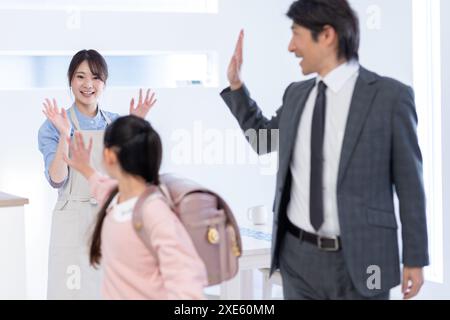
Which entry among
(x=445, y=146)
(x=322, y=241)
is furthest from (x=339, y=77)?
(x=445, y=146)

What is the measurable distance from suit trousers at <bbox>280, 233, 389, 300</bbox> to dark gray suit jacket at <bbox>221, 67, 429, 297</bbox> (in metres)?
0.04

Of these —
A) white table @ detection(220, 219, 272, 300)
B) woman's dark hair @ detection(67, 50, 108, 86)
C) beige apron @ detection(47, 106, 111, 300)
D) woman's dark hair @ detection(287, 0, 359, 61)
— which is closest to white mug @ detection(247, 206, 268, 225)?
white table @ detection(220, 219, 272, 300)

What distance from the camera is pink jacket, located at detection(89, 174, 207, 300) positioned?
1364 mm

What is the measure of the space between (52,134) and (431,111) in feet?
6.61

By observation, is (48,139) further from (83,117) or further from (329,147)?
(329,147)

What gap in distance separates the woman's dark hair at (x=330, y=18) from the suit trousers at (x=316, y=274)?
45cm

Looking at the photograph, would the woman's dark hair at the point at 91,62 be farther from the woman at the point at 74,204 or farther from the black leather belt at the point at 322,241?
the black leather belt at the point at 322,241

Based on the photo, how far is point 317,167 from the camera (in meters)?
1.59

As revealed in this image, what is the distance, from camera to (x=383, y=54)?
3.96m

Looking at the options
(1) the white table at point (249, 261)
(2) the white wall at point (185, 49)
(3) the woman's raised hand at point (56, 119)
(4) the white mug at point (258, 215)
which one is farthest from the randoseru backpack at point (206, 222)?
(2) the white wall at point (185, 49)

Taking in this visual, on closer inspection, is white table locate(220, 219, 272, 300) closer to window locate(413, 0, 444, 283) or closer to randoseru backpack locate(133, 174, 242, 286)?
randoseru backpack locate(133, 174, 242, 286)

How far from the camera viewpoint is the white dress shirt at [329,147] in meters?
1.59
